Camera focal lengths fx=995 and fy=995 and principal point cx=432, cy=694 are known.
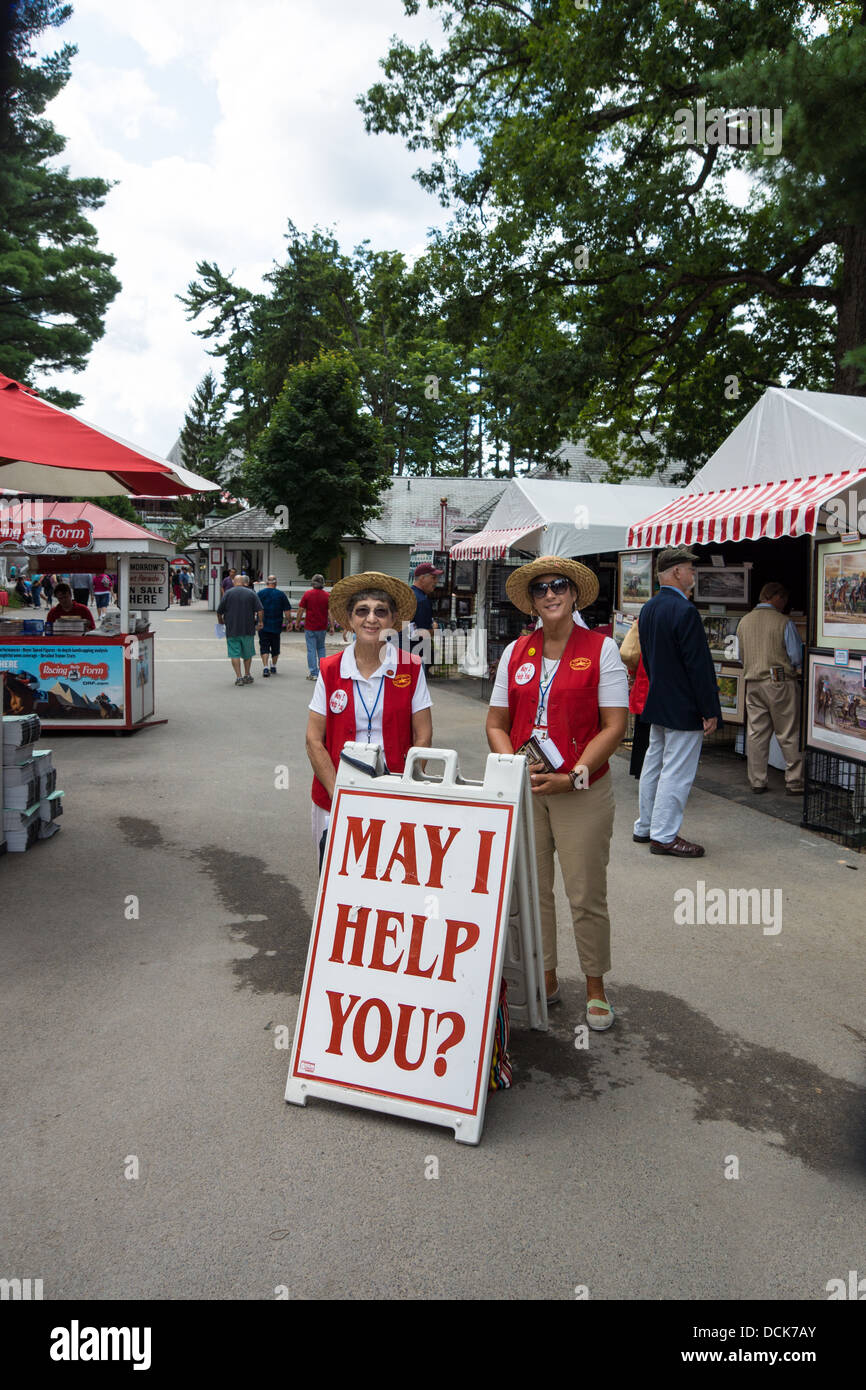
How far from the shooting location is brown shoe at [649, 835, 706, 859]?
700 cm

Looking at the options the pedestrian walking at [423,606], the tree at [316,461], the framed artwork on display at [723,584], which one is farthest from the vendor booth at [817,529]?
the tree at [316,461]

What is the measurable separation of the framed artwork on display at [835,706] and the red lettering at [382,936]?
5.35 meters

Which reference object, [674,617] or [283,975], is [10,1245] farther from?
[674,617]

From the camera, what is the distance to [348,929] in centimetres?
352

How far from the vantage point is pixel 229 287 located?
4766 cm

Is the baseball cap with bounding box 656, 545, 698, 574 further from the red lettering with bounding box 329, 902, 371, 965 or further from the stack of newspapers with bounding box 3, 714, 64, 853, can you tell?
the stack of newspapers with bounding box 3, 714, 64, 853

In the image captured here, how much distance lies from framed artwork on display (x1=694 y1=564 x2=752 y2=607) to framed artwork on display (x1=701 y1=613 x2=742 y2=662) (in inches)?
7.5

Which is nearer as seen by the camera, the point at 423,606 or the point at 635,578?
the point at 635,578

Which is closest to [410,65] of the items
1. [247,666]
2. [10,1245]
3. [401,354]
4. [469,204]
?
[469,204]

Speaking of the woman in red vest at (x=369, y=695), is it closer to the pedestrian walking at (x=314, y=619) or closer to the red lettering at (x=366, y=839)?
the red lettering at (x=366, y=839)

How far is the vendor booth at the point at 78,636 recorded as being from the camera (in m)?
11.6

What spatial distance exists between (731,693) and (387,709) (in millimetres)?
8250

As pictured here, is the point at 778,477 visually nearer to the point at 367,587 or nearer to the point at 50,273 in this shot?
the point at 367,587

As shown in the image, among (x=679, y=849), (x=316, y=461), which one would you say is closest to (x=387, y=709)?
(x=679, y=849)
